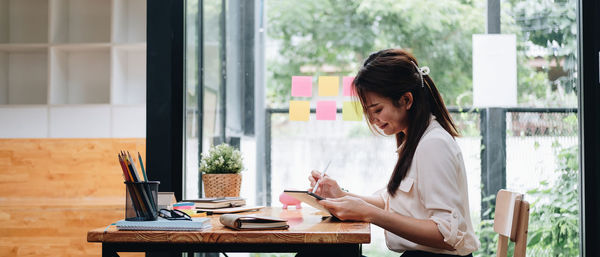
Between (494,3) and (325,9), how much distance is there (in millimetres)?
854

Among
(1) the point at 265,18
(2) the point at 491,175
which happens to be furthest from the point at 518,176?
(1) the point at 265,18

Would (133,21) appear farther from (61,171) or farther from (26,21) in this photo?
(61,171)

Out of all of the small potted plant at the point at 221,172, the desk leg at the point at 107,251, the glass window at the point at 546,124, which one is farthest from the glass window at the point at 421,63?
the desk leg at the point at 107,251

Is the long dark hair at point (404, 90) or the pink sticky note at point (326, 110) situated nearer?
the long dark hair at point (404, 90)

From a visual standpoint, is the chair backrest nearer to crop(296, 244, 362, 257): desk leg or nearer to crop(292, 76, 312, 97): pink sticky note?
crop(296, 244, 362, 257): desk leg

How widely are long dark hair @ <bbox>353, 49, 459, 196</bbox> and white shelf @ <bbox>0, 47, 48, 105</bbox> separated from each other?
2237mm

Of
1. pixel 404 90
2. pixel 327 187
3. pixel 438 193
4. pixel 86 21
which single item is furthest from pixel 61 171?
pixel 438 193

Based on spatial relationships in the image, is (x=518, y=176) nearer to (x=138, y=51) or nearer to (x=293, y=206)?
(x=293, y=206)

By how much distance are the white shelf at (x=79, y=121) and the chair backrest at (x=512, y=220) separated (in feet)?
7.13

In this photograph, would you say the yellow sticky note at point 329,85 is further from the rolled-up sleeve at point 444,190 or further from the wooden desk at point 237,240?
the wooden desk at point 237,240

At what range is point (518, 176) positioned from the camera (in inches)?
121

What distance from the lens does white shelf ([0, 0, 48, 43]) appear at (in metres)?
3.48

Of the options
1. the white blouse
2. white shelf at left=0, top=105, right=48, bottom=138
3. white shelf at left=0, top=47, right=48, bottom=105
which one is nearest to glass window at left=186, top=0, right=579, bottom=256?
white shelf at left=0, top=105, right=48, bottom=138

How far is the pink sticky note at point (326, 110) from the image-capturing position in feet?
10.3
